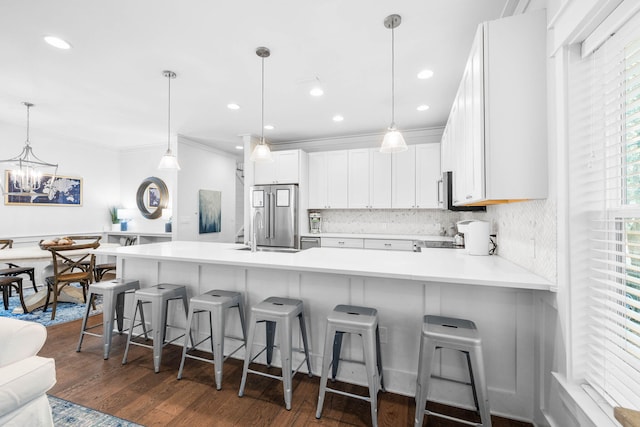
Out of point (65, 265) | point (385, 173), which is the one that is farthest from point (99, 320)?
point (385, 173)

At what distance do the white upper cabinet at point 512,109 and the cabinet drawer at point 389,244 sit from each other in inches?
106

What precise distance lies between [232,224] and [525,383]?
6.07 m

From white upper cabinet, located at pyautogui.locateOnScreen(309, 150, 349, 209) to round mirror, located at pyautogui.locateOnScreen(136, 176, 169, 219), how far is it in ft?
10.2

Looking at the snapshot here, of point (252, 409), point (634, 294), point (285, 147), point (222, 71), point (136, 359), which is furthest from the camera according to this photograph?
point (285, 147)

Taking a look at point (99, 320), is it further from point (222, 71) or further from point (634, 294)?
point (634, 294)

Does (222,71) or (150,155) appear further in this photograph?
(150,155)

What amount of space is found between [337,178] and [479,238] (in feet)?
9.35

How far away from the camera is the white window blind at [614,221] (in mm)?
1088

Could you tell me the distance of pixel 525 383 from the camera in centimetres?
175

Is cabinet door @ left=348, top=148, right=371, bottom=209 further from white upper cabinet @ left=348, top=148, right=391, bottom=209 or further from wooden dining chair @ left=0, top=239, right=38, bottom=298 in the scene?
wooden dining chair @ left=0, top=239, right=38, bottom=298

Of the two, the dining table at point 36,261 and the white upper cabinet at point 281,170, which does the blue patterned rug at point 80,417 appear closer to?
the dining table at point 36,261

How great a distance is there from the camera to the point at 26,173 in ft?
12.4

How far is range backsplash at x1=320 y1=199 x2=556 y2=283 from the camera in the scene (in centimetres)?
158

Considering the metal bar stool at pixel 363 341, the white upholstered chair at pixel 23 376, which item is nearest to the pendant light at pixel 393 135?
the metal bar stool at pixel 363 341
